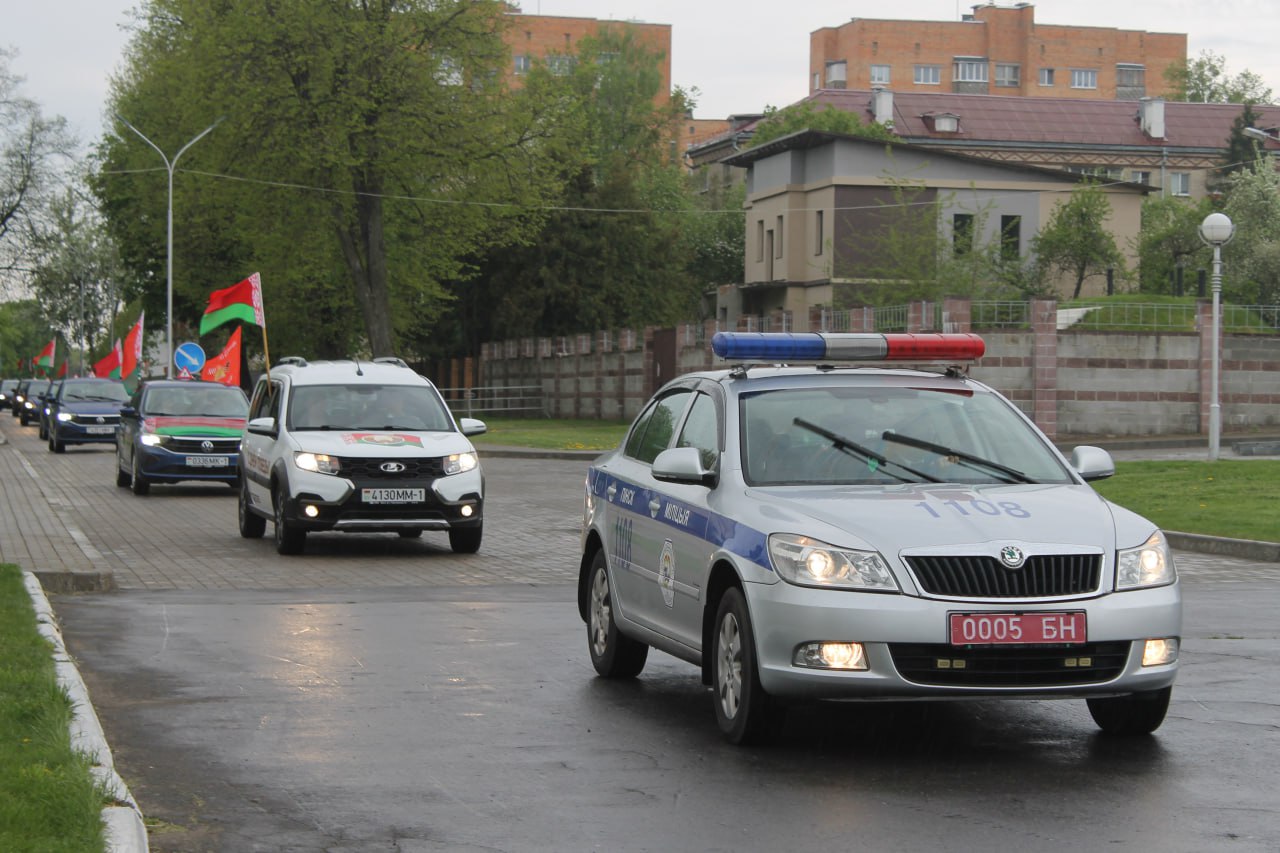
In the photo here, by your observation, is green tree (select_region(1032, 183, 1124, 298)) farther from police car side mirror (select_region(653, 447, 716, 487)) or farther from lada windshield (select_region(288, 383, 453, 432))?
police car side mirror (select_region(653, 447, 716, 487))

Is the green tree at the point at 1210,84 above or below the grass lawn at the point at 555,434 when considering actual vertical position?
above

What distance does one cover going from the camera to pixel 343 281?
6156 centimetres

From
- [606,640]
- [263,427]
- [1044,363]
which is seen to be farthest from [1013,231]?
[606,640]

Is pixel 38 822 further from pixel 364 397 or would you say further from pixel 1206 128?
pixel 1206 128

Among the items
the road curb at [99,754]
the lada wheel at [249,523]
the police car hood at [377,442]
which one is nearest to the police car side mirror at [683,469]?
the road curb at [99,754]

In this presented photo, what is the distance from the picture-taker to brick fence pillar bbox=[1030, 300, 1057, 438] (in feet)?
133

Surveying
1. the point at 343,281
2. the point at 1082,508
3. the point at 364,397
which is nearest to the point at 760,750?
the point at 1082,508

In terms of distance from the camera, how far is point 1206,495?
2361 cm

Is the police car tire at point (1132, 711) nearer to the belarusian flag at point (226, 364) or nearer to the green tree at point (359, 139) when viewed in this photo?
the belarusian flag at point (226, 364)

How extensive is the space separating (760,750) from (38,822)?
3145 millimetres

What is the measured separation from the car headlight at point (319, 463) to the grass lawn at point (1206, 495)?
8871 mm

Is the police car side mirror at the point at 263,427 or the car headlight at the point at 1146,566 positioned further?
the police car side mirror at the point at 263,427

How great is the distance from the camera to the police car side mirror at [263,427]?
59.5 ft

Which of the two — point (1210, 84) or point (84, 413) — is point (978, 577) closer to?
point (84, 413)
